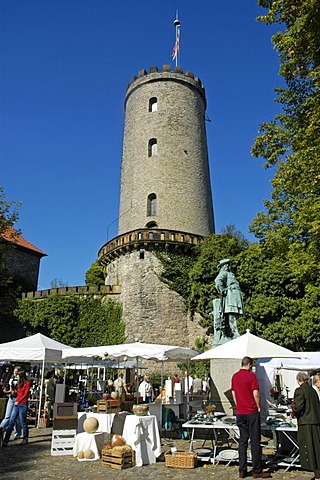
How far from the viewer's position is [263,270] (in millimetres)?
22469

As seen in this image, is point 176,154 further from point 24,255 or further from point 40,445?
point 40,445

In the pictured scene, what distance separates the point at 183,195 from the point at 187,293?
23.8ft

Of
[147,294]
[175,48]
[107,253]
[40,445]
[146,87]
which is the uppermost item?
[175,48]

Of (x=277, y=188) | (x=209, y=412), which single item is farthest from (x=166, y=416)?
(x=277, y=188)

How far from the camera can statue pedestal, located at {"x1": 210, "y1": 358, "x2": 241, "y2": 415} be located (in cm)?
1020

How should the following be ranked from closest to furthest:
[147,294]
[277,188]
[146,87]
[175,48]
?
[277,188] → [147,294] → [146,87] → [175,48]

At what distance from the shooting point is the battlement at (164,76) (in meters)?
31.6

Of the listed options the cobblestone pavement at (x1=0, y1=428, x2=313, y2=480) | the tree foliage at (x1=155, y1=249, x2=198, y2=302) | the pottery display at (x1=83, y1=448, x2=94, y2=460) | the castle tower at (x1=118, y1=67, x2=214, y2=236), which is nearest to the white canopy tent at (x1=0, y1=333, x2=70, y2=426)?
the cobblestone pavement at (x1=0, y1=428, x2=313, y2=480)

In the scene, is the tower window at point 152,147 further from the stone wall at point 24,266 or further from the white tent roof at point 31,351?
the white tent roof at point 31,351

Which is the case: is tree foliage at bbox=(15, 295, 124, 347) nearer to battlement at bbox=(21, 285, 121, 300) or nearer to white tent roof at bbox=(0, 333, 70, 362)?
battlement at bbox=(21, 285, 121, 300)

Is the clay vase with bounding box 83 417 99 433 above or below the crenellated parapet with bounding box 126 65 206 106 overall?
below

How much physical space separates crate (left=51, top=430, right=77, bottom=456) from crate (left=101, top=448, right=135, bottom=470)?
1.21 m

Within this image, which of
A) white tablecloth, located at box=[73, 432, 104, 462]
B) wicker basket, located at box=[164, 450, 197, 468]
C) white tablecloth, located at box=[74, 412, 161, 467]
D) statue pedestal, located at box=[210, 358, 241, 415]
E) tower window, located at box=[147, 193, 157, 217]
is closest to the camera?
wicker basket, located at box=[164, 450, 197, 468]

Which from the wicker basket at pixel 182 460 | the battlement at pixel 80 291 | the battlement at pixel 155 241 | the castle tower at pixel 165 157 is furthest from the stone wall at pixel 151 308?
the wicker basket at pixel 182 460
